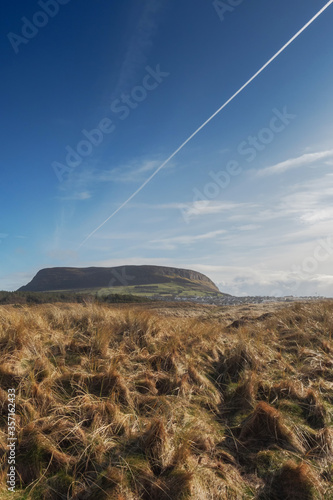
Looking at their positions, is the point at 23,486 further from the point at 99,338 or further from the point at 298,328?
the point at 298,328

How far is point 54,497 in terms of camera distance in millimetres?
3055

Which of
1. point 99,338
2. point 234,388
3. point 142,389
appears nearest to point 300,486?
point 234,388

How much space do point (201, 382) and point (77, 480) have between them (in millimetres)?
2904

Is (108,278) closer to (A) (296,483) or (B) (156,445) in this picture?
(B) (156,445)

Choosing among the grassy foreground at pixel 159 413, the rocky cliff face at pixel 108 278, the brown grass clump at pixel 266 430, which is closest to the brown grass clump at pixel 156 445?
the grassy foreground at pixel 159 413

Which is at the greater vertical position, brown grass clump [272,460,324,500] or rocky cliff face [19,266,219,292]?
rocky cliff face [19,266,219,292]

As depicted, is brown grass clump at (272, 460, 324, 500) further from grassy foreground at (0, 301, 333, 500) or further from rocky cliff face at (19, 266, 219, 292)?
rocky cliff face at (19, 266, 219, 292)

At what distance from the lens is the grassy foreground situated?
3.25 meters

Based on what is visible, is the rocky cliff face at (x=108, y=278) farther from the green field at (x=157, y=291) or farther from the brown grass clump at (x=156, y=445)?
the brown grass clump at (x=156, y=445)

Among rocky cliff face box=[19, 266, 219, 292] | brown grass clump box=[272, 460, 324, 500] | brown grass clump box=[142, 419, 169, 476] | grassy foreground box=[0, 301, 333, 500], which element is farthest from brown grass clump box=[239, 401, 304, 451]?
rocky cliff face box=[19, 266, 219, 292]

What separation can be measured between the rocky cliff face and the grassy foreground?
112 metres

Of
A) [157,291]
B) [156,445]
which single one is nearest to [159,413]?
[156,445]

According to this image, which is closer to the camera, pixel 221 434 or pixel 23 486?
pixel 23 486

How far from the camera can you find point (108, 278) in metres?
130
